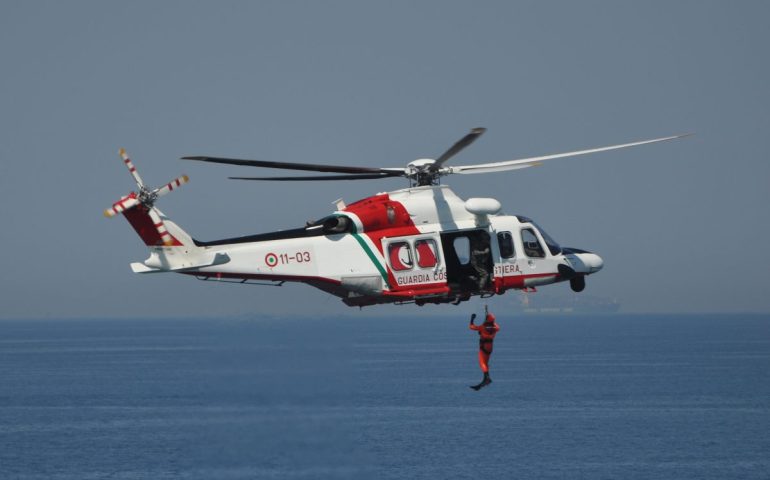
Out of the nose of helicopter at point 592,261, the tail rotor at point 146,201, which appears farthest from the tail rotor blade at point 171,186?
the nose of helicopter at point 592,261

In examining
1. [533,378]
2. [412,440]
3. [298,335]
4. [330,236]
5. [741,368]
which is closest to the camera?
[330,236]

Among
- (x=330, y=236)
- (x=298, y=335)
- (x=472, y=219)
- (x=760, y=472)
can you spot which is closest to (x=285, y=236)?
(x=330, y=236)

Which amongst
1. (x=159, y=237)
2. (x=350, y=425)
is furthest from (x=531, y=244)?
(x=350, y=425)

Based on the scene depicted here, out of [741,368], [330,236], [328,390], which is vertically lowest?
[741,368]

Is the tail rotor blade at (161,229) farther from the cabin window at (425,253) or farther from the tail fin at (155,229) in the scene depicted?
the cabin window at (425,253)

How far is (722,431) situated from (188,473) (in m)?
55.0

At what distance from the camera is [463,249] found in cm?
2858

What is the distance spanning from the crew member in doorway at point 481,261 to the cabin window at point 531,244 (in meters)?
1.55

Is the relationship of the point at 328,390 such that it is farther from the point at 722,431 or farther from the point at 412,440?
the point at 722,431

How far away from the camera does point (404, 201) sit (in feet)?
92.8

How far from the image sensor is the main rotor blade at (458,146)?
80.2ft

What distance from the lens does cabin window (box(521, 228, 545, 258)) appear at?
2991cm

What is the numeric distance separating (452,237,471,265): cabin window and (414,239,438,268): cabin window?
682mm

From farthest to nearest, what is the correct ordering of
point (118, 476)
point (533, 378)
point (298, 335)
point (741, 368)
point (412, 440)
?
point (741, 368) → point (533, 378) → point (412, 440) → point (118, 476) → point (298, 335)
